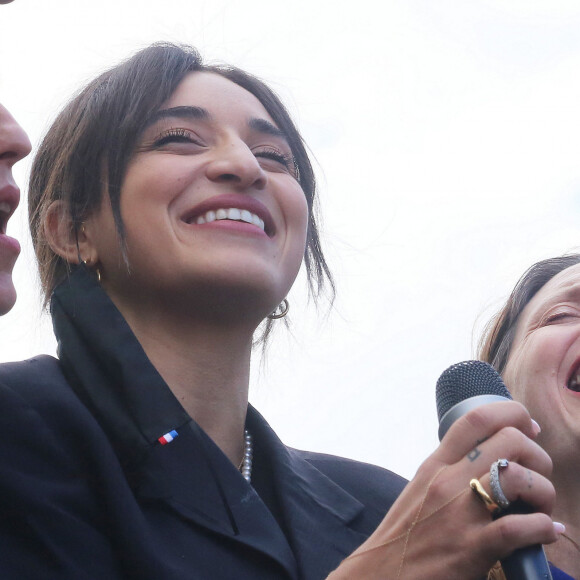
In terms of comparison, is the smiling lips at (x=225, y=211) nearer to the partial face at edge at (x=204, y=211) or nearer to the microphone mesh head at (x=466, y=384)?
the partial face at edge at (x=204, y=211)

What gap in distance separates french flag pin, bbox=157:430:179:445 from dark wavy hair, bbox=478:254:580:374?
1.70 m

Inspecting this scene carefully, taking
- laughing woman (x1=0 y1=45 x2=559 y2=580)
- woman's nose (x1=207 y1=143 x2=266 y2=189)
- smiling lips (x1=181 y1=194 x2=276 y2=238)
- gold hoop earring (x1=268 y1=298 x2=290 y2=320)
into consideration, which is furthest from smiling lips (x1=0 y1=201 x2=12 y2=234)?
gold hoop earring (x1=268 y1=298 x2=290 y2=320)

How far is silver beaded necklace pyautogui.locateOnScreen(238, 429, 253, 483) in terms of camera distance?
2.80m

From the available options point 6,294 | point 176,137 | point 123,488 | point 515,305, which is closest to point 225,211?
point 176,137

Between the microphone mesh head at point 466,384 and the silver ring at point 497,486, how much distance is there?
13.5 inches

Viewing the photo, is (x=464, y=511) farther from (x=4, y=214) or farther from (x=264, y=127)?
(x=264, y=127)

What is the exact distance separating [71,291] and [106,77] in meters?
0.85

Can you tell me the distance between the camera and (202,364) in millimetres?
2748

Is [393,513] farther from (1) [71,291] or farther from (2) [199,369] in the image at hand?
(1) [71,291]

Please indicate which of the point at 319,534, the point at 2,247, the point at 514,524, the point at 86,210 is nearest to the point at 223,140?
the point at 86,210

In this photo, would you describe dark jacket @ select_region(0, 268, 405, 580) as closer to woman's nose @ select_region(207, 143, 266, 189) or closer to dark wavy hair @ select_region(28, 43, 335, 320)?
dark wavy hair @ select_region(28, 43, 335, 320)

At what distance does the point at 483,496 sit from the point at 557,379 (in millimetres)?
1626

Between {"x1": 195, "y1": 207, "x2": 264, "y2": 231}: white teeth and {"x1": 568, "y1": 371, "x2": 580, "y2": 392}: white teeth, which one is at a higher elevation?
{"x1": 195, "y1": 207, "x2": 264, "y2": 231}: white teeth

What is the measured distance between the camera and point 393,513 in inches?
75.2
